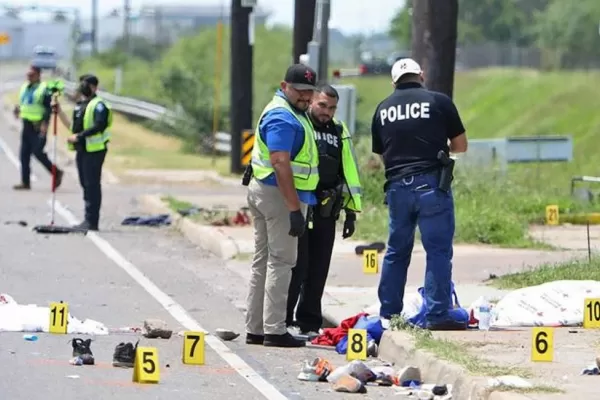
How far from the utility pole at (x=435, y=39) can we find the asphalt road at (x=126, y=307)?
3385 millimetres

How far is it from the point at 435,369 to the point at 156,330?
2.49m

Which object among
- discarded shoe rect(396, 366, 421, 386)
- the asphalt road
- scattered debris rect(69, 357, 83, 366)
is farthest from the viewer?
scattered debris rect(69, 357, 83, 366)

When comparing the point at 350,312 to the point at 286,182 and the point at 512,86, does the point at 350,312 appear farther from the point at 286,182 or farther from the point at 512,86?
the point at 512,86

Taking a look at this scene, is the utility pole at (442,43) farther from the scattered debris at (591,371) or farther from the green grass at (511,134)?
the scattered debris at (591,371)

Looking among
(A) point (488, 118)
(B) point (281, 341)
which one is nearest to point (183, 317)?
(B) point (281, 341)

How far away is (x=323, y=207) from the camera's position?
12047mm

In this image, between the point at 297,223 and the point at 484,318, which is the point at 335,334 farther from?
the point at 484,318

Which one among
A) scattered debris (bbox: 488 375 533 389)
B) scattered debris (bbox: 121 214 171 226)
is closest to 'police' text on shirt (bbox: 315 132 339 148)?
scattered debris (bbox: 488 375 533 389)

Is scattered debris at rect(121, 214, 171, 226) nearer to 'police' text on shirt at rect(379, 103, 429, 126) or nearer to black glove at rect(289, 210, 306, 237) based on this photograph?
'police' text on shirt at rect(379, 103, 429, 126)

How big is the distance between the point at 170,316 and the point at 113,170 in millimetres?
19261

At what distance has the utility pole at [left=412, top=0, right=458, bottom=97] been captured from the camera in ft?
58.6

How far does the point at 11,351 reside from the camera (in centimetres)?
1073

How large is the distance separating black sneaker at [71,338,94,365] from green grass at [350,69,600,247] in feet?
25.4

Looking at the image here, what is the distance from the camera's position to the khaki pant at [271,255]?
37.6ft
